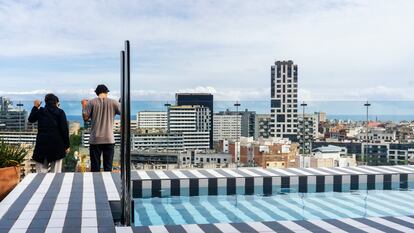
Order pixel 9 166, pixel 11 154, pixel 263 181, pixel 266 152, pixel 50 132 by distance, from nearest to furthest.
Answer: pixel 9 166, pixel 11 154, pixel 50 132, pixel 263 181, pixel 266 152

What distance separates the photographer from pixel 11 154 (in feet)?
17.5

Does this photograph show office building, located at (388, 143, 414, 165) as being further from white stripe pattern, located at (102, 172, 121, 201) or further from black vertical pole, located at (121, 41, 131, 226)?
black vertical pole, located at (121, 41, 131, 226)

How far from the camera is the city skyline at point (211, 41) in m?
10.5

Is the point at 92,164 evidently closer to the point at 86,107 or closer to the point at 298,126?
the point at 86,107

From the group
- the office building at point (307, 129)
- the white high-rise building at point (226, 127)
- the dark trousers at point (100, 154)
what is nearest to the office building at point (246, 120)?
the white high-rise building at point (226, 127)

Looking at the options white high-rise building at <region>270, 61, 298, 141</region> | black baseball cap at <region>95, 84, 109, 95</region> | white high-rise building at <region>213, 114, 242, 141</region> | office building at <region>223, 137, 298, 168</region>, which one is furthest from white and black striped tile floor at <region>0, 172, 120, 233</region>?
white high-rise building at <region>270, 61, 298, 141</region>

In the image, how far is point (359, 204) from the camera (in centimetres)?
584

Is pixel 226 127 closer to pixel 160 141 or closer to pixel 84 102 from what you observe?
pixel 160 141

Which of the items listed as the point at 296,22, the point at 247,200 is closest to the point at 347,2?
the point at 296,22

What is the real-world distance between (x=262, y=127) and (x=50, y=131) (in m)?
4.23

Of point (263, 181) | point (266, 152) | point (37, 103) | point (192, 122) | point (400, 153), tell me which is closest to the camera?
point (37, 103)

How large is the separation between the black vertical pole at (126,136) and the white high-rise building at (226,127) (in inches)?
200

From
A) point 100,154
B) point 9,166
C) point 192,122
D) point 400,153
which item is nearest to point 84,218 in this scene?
point 9,166

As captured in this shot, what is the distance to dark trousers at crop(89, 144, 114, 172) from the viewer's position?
250 inches
